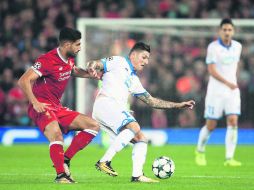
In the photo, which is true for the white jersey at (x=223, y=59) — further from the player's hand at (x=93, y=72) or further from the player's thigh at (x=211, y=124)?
the player's hand at (x=93, y=72)

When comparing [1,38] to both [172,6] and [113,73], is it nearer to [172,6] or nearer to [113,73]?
[172,6]

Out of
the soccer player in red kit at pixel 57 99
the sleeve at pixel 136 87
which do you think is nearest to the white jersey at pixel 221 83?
the sleeve at pixel 136 87

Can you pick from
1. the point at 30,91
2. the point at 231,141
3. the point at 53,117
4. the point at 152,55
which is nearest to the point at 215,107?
the point at 231,141

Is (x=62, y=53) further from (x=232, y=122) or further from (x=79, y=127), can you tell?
(x=232, y=122)

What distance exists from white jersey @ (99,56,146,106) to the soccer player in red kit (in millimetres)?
250

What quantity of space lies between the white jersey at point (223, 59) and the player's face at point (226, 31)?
6.4 inches

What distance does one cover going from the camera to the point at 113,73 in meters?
10.8

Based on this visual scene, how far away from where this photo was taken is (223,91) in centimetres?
1470

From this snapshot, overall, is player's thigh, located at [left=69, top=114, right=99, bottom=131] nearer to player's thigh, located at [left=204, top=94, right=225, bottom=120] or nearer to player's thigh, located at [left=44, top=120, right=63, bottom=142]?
player's thigh, located at [left=44, top=120, right=63, bottom=142]

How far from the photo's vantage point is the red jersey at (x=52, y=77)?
10362mm

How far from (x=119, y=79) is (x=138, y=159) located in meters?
1.14

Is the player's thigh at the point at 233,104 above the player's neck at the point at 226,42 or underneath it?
underneath

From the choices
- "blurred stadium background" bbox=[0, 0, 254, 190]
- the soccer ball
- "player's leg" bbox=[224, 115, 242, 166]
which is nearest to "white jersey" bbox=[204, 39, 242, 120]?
"player's leg" bbox=[224, 115, 242, 166]

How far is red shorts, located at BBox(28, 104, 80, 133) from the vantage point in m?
10.3
